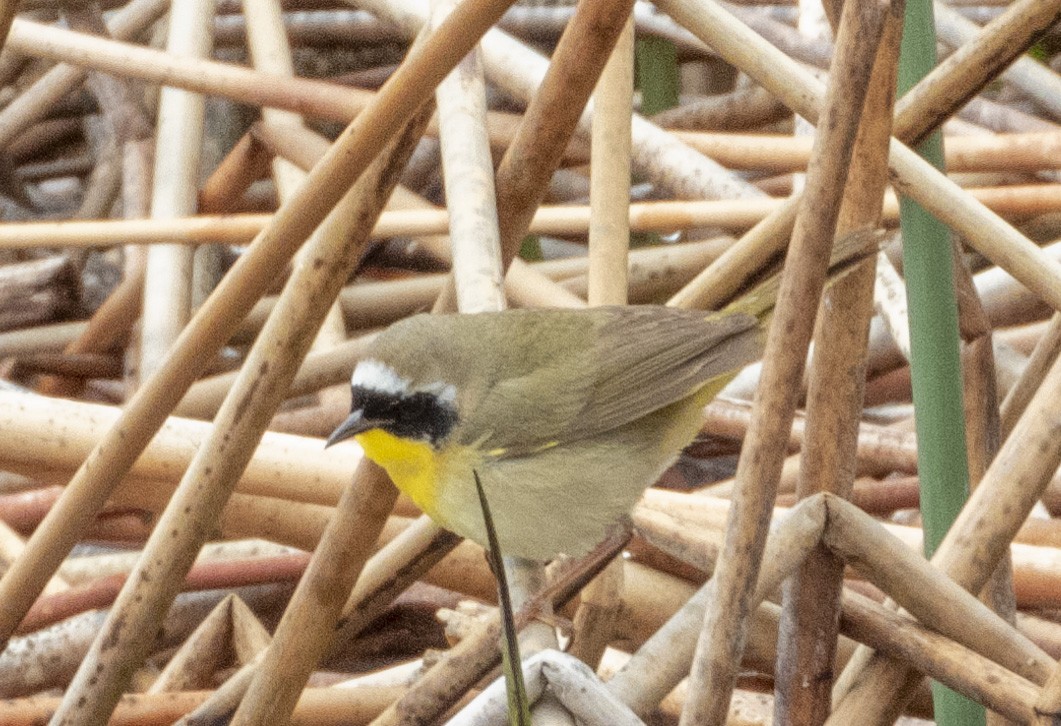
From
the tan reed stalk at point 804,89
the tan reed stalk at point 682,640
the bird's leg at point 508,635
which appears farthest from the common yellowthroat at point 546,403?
the bird's leg at point 508,635

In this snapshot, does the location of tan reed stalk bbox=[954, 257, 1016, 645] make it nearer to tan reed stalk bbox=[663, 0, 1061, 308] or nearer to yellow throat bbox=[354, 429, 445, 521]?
tan reed stalk bbox=[663, 0, 1061, 308]

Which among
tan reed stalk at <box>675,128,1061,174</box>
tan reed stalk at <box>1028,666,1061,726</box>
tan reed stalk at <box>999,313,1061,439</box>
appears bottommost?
tan reed stalk at <box>1028,666,1061,726</box>

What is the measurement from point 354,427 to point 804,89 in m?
0.75

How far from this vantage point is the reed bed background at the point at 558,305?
1385 mm

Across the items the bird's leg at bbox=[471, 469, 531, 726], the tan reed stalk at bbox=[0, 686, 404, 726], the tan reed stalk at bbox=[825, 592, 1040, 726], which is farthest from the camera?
the tan reed stalk at bbox=[0, 686, 404, 726]

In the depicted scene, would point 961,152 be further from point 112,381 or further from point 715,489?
point 112,381

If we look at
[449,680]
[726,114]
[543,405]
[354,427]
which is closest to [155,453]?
[354,427]

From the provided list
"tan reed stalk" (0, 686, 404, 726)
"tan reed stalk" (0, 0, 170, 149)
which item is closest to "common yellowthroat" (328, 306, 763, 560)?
"tan reed stalk" (0, 686, 404, 726)

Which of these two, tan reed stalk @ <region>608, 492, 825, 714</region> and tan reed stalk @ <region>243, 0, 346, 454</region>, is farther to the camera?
tan reed stalk @ <region>243, 0, 346, 454</region>

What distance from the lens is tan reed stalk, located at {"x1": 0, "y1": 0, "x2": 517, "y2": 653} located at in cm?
149

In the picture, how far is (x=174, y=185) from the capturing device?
311cm

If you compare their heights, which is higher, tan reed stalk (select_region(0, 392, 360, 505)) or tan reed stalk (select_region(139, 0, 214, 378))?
tan reed stalk (select_region(139, 0, 214, 378))

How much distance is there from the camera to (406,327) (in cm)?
197

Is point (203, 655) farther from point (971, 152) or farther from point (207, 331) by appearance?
point (971, 152)
